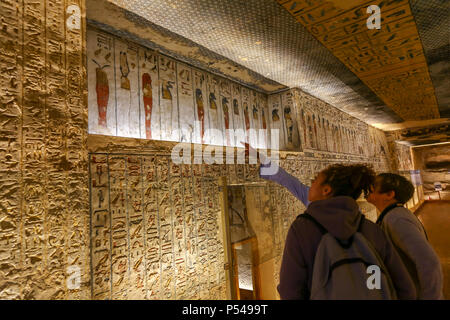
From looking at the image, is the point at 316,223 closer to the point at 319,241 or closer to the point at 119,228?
the point at 319,241

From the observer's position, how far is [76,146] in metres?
1.60

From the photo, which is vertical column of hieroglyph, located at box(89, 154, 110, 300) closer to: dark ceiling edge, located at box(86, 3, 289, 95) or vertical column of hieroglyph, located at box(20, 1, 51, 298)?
vertical column of hieroglyph, located at box(20, 1, 51, 298)

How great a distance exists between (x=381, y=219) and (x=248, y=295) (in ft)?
4.91

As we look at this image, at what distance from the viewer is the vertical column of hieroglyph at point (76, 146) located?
153 centimetres

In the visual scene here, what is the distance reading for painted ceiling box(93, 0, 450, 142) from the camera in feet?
7.47

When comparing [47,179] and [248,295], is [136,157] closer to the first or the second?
[47,179]

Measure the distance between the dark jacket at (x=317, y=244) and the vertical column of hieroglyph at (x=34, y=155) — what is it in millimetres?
1282


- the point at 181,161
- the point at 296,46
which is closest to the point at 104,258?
the point at 181,161

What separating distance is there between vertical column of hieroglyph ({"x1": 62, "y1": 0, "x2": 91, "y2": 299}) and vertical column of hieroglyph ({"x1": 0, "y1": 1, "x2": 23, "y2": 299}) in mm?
219

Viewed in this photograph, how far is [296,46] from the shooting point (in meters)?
3.04

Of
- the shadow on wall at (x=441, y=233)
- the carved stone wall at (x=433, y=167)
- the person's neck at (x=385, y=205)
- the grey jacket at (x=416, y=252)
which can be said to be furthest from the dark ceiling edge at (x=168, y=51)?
the carved stone wall at (x=433, y=167)
